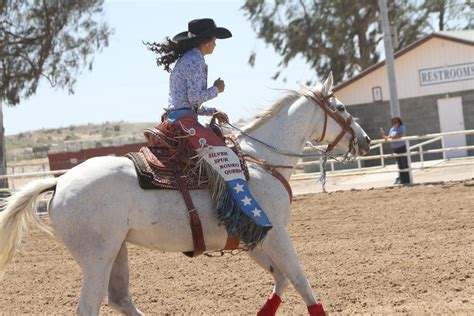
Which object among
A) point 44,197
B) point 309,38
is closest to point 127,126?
point 309,38

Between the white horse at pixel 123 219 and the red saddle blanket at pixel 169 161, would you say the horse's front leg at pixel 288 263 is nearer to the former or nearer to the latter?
the white horse at pixel 123 219

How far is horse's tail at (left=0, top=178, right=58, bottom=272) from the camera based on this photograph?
243 inches

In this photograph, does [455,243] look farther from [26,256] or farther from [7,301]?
[26,256]

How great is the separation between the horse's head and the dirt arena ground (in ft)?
4.69

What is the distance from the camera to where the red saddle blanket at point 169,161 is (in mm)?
6168

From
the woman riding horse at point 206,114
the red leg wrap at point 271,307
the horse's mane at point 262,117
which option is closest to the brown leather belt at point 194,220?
the woman riding horse at point 206,114

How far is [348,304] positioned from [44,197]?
2.87 metres

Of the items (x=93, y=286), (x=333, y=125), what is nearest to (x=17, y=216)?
(x=93, y=286)

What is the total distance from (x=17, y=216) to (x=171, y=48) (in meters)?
1.78

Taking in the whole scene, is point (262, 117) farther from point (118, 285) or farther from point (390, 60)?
point (390, 60)

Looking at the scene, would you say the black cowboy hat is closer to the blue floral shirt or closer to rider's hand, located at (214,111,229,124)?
the blue floral shirt

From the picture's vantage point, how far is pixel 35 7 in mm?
32219

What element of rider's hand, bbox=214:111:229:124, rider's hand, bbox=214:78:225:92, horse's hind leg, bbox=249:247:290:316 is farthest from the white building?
rider's hand, bbox=214:78:225:92

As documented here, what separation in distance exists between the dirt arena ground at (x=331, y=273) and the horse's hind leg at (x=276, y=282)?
2.83 ft
